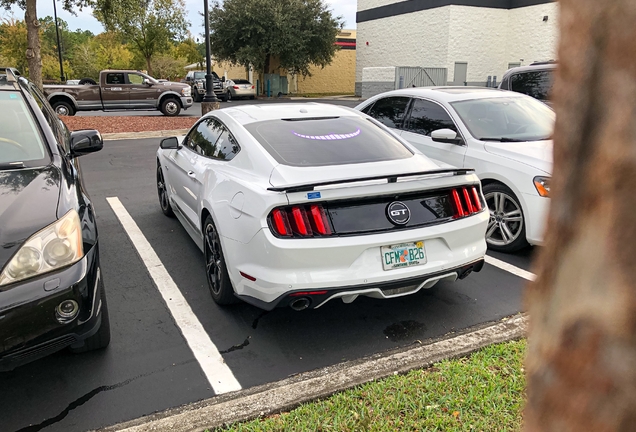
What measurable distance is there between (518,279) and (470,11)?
26450 mm

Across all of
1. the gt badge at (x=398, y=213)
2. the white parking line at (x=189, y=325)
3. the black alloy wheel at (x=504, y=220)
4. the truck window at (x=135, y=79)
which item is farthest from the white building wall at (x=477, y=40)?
the gt badge at (x=398, y=213)

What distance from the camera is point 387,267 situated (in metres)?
3.41

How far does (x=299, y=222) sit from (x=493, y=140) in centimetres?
320

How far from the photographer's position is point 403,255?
3.46 meters

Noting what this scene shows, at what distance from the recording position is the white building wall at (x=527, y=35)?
2588 centimetres

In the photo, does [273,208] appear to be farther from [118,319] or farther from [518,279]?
[518,279]

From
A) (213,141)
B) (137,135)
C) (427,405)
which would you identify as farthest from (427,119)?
(137,135)

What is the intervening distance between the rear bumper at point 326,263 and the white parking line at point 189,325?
46 centimetres

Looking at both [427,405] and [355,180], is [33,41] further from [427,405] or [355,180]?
[427,405]

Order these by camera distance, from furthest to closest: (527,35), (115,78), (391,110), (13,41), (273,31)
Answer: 1. (13,41)
2. (273,31)
3. (527,35)
4. (115,78)
5. (391,110)

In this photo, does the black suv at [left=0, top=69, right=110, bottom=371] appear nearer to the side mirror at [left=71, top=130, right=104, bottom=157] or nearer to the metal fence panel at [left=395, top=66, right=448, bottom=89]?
the side mirror at [left=71, top=130, right=104, bottom=157]

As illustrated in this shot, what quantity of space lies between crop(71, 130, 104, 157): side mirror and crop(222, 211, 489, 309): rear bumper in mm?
1880

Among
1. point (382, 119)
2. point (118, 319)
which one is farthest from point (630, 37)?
point (382, 119)

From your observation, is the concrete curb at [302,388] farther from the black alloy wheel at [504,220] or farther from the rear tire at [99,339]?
the black alloy wheel at [504,220]
